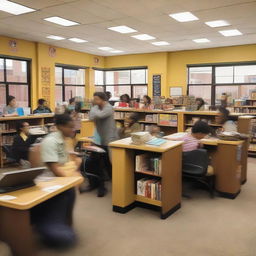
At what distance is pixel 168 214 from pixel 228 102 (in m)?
5.94

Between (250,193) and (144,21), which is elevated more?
(144,21)

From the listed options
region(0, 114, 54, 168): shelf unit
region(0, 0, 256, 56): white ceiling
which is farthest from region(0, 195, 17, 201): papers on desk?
region(0, 114, 54, 168): shelf unit

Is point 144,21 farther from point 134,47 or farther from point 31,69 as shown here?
point 31,69

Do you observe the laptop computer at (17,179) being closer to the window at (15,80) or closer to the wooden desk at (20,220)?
the wooden desk at (20,220)

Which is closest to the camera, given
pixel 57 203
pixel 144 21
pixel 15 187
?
pixel 15 187

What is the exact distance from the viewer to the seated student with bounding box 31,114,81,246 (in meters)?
2.67

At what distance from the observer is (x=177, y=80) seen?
34.7 feet

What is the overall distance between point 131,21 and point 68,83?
16.5ft

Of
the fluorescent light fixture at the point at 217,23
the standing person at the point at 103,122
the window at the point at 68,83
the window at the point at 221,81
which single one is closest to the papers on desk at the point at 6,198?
the standing person at the point at 103,122

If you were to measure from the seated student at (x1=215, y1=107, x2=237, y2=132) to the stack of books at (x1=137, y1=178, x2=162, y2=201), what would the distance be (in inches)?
94.6

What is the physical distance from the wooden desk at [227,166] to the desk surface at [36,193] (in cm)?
253

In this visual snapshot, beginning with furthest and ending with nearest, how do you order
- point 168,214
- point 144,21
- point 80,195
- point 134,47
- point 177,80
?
point 177,80
point 134,47
point 144,21
point 80,195
point 168,214

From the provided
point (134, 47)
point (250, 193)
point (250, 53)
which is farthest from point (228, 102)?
point (250, 193)

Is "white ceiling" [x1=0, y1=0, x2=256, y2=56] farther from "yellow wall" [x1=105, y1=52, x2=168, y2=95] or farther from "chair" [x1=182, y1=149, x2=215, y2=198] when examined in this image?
"chair" [x1=182, y1=149, x2=215, y2=198]
